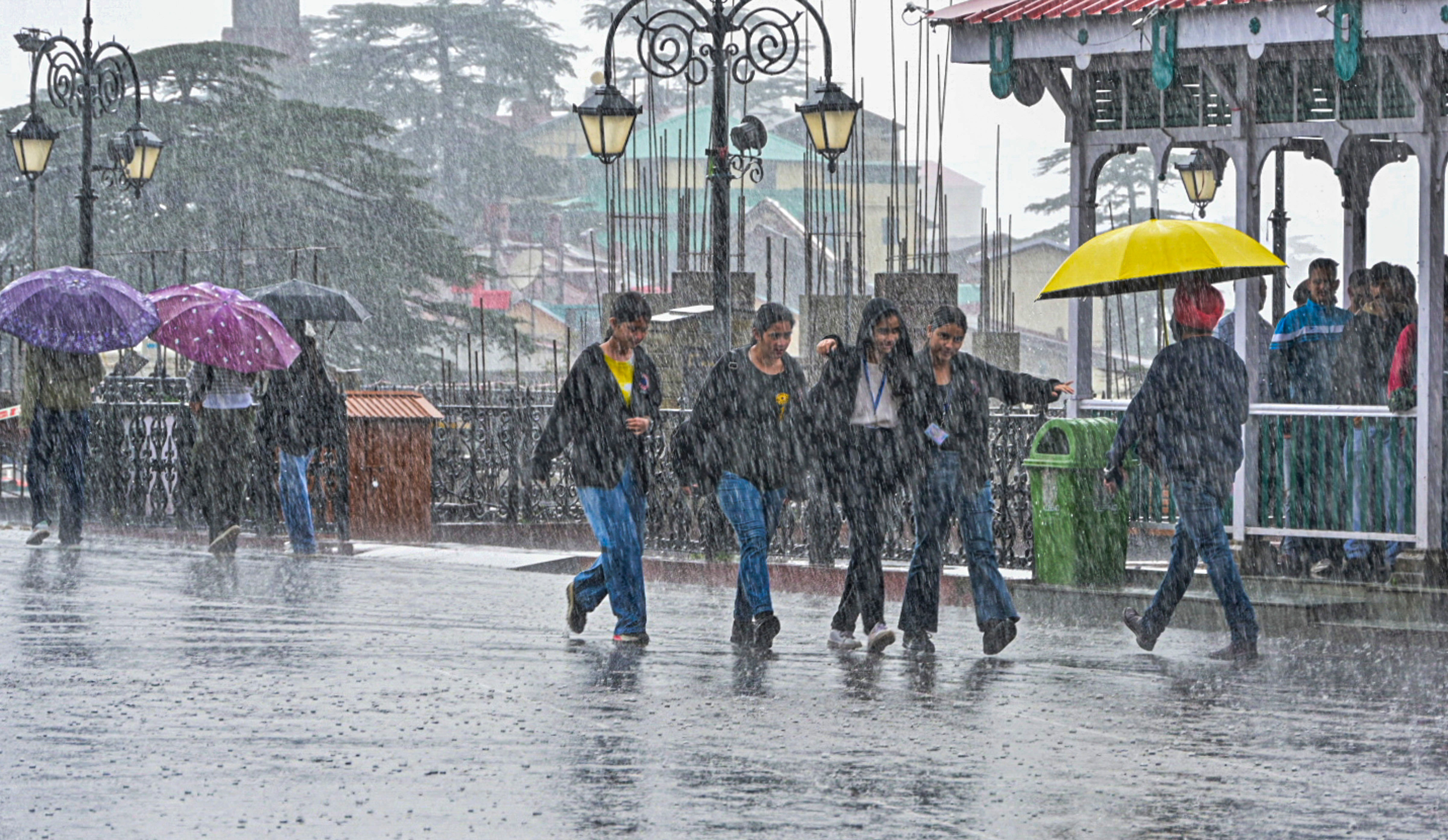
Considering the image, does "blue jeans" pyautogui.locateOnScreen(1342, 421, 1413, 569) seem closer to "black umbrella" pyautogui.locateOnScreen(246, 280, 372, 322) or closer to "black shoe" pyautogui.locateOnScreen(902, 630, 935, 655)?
"black shoe" pyautogui.locateOnScreen(902, 630, 935, 655)

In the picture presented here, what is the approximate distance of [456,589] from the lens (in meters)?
13.6

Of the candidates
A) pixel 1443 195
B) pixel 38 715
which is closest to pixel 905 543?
pixel 1443 195

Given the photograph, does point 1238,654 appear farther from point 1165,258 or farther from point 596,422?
point 596,422

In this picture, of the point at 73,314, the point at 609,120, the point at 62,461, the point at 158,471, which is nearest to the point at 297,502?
the point at 62,461

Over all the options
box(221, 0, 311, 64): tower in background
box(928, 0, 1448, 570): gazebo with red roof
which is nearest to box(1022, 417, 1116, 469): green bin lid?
box(928, 0, 1448, 570): gazebo with red roof

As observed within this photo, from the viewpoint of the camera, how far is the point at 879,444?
10078mm

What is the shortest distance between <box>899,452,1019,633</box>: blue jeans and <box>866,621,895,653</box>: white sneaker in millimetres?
167

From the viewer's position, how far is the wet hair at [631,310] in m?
10.2

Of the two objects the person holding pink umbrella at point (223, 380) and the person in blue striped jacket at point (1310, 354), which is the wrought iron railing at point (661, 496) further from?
the person holding pink umbrella at point (223, 380)

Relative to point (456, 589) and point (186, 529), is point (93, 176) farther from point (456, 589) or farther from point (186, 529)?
point (456, 589)

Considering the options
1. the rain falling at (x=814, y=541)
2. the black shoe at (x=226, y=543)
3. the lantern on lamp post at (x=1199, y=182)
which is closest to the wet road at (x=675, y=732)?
the rain falling at (x=814, y=541)

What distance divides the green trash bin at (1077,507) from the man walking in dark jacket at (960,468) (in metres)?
1.82

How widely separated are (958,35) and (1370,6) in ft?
8.22

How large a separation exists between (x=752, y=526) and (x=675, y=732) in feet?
7.90
